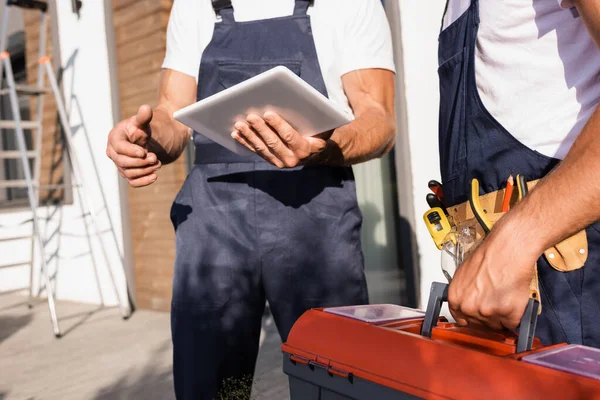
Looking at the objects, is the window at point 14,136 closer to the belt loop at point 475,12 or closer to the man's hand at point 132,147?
the man's hand at point 132,147

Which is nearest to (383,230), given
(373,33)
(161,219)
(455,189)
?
(161,219)

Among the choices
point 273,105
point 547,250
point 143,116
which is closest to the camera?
point 547,250

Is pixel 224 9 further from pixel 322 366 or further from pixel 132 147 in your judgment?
pixel 322 366

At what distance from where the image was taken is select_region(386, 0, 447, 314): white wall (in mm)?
3652

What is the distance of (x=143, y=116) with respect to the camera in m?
1.36

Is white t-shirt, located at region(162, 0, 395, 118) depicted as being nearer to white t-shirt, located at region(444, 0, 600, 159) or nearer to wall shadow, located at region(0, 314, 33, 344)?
white t-shirt, located at region(444, 0, 600, 159)

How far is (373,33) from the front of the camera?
5.29 ft

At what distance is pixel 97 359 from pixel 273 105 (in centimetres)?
330

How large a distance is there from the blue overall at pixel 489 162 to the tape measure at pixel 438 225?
43 millimetres

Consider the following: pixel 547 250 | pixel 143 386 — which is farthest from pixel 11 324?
pixel 547 250

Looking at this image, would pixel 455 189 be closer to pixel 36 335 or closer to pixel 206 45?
pixel 206 45

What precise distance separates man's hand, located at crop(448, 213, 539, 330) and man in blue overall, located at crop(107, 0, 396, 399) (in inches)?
25.6

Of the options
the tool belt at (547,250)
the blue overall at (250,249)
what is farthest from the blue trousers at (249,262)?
the tool belt at (547,250)

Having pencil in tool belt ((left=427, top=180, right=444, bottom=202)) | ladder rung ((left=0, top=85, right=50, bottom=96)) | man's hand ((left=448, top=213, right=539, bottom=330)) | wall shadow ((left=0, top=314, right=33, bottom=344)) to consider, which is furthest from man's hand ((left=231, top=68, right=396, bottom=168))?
ladder rung ((left=0, top=85, right=50, bottom=96))
